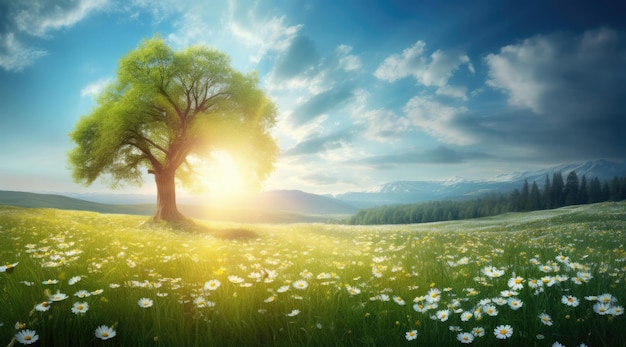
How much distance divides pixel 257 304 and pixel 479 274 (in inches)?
143

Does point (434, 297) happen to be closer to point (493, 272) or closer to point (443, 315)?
point (443, 315)

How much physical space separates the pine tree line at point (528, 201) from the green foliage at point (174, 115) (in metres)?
110

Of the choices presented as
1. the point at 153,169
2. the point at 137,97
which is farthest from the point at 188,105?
the point at 153,169

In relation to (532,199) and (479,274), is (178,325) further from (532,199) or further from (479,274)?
(532,199)

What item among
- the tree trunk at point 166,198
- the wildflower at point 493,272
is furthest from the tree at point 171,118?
the wildflower at point 493,272

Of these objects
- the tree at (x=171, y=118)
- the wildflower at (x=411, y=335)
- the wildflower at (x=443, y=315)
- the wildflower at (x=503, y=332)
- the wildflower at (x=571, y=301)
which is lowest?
the wildflower at (x=411, y=335)

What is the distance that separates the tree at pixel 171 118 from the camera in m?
28.0

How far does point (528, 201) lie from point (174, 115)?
12575 centimetres

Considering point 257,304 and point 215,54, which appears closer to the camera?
point 257,304

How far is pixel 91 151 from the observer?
2966 cm

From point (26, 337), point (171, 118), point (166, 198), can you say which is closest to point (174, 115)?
point (171, 118)

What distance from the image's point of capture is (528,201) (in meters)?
118

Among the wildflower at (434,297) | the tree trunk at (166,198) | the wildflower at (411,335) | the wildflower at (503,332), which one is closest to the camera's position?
the wildflower at (503,332)

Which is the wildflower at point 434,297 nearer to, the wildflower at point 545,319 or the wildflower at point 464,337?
the wildflower at point 464,337
